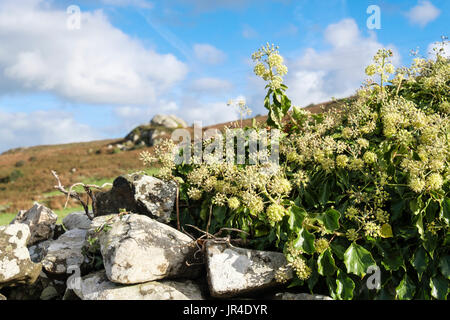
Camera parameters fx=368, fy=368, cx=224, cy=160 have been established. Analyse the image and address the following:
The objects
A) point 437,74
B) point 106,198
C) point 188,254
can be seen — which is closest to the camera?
point 188,254

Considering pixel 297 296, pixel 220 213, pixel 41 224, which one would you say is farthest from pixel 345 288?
pixel 41 224

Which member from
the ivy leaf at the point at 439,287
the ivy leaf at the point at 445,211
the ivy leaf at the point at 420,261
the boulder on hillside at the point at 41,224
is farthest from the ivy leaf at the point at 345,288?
the boulder on hillside at the point at 41,224

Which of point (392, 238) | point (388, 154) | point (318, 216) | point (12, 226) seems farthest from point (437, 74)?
point (12, 226)

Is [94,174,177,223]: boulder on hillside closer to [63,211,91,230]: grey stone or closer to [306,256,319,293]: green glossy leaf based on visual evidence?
[63,211,91,230]: grey stone

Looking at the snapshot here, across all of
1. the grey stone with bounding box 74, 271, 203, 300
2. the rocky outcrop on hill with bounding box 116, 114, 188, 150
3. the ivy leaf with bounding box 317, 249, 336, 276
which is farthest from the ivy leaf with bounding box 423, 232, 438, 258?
the rocky outcrop on hill with bounding box 116, 114, 188, 150

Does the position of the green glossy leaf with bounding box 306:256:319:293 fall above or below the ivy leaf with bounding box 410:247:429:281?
below

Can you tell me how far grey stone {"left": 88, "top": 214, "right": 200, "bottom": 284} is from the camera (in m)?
4.17

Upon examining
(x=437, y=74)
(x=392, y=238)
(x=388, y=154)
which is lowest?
(x=392, y=238)

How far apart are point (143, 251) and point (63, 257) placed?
1808 mm

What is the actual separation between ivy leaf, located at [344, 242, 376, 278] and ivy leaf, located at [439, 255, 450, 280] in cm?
73

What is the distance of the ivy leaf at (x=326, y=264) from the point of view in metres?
3.83

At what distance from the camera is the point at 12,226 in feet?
17.7
